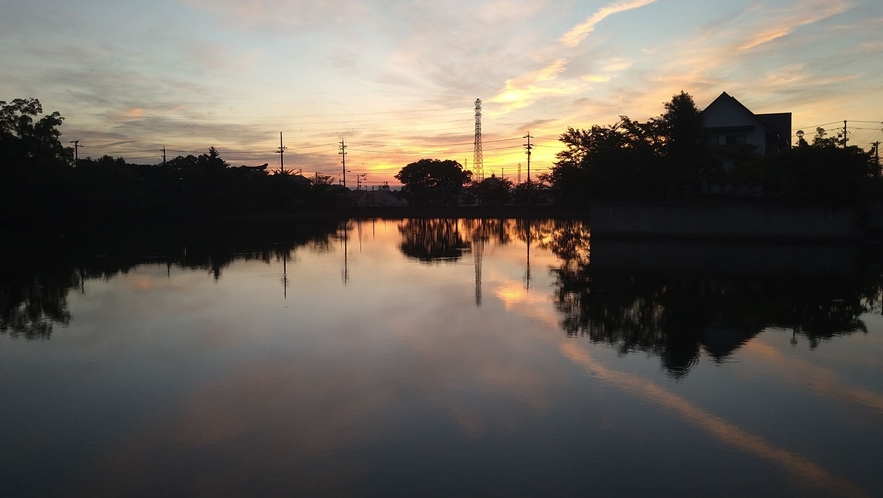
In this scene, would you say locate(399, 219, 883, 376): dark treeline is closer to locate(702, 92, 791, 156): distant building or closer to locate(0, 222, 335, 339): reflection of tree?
locate(0, 222, 335, 339): reflection of tree

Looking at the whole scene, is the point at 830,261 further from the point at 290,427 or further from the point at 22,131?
the point at 22,131

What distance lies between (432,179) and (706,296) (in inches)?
3091

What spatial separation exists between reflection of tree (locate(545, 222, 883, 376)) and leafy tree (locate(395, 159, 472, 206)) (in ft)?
240

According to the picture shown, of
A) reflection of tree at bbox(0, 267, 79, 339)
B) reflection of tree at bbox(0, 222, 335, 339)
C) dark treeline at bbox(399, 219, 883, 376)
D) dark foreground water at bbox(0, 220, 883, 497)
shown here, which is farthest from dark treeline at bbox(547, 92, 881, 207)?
reflection of tree at bbox(0, 267, 79, 339)

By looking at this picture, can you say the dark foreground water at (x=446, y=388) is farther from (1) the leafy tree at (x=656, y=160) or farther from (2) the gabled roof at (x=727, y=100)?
(2) the gabled roof at (x=727, y=100)

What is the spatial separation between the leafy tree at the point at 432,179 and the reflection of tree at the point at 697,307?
240 feet

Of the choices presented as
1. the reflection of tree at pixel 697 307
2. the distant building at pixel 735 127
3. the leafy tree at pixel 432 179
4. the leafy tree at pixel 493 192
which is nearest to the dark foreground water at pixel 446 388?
the reflection of tree at pixel 697 307

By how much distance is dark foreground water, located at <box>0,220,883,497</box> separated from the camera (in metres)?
5.13

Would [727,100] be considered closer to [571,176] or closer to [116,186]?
[571,176]

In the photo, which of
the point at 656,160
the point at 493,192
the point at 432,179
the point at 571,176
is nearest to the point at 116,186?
the point at 571,176

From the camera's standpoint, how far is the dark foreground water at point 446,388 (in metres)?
5.13

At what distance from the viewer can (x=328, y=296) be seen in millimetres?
14281

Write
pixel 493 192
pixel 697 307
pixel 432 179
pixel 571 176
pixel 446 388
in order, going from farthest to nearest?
pixel 493 192
pixel 432 179
pixel 571 176
pixel 697 307
pixel 446 388

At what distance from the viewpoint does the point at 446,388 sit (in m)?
7.34
